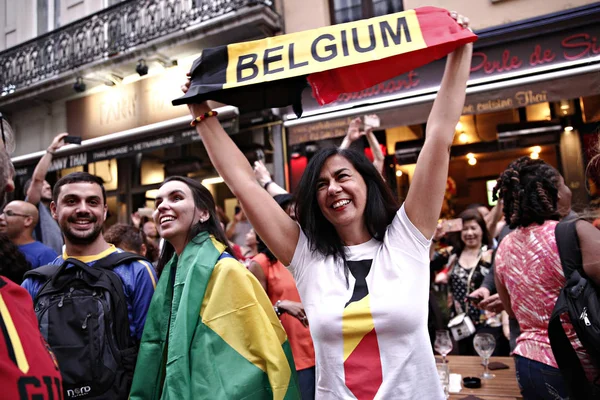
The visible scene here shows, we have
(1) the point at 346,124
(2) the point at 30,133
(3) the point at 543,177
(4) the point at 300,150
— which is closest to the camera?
(3) the point at 543,177

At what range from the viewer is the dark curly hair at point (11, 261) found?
3268 mm

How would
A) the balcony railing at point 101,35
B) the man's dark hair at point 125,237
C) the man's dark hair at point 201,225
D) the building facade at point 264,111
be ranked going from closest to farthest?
the man's dark hair at point 201,225 < the man's dark hair at point 125,237 < the building facade at point 264,111 < the balcony railing at point 101,35

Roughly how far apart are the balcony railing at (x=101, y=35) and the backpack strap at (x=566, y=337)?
7.22m

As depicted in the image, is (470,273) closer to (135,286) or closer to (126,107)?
(135,286)

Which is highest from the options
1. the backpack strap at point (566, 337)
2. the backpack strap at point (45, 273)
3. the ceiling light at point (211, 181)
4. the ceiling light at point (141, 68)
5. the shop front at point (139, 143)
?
the ceiling light at point (141, 68)

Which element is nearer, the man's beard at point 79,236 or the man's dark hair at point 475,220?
the man's beard at point 79,236

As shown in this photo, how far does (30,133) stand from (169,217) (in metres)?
10.8

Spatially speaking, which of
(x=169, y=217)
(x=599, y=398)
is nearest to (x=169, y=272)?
(x=169, y=217)

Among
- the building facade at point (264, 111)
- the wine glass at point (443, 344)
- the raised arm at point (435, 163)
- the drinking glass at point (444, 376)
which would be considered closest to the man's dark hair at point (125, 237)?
the wine glass at point (443, 344)

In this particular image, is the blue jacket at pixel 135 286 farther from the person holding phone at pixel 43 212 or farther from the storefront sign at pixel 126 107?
the storefront sign at pixel 126 107

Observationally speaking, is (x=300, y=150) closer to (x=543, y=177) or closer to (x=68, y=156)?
(x=68, y=156)

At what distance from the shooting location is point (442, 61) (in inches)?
290

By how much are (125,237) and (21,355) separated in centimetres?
310

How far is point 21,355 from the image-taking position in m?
1.05
